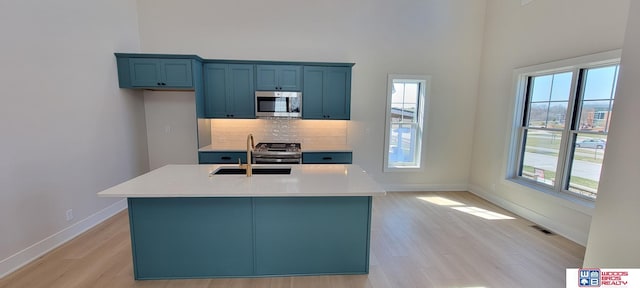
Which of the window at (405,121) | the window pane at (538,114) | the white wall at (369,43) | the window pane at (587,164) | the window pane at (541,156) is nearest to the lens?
the window pane at (587,164)

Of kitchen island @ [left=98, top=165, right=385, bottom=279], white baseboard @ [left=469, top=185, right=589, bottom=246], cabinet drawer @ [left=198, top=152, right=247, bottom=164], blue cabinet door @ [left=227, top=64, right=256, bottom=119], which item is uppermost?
blue cabinet door @ [left=227, top=64, right=256, bottom=119]

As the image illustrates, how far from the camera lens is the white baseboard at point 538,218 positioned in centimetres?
274

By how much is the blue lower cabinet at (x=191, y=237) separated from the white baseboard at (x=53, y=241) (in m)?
1.19

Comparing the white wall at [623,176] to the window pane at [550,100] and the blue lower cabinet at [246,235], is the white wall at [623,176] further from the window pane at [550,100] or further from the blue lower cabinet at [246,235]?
the blue lower cabinet at [246,235]

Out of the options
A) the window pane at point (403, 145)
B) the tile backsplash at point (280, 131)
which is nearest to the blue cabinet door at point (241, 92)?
the tile backsplash at point (280, 131)

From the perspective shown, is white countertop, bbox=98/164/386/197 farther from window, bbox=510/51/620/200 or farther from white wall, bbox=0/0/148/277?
window, bbox=510/51/620/200

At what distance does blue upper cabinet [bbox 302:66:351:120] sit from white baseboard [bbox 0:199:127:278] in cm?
296

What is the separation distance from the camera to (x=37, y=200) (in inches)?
94.8

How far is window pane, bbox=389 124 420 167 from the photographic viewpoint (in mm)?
4523

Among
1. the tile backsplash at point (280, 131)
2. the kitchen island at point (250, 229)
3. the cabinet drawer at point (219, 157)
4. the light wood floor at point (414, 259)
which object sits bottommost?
the light wood floor at point (414, 259)

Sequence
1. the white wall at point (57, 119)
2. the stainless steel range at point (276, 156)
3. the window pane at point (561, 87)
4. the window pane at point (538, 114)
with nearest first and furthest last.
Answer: the white wall at point (57, 119) → the window pane at point (561, 87) → the window pane at point (538, 114) → the stainless steel range at point (276, 156)

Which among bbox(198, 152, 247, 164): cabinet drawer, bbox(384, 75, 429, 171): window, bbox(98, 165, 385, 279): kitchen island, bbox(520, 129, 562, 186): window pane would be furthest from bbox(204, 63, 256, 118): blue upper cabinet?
bbox(520, 129, 562, 186): window pane

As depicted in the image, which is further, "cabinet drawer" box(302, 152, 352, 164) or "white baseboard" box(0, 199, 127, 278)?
"cabinet drawer" box(302, 152, 352, 164)

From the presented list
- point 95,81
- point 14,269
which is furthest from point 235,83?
point 14,269
